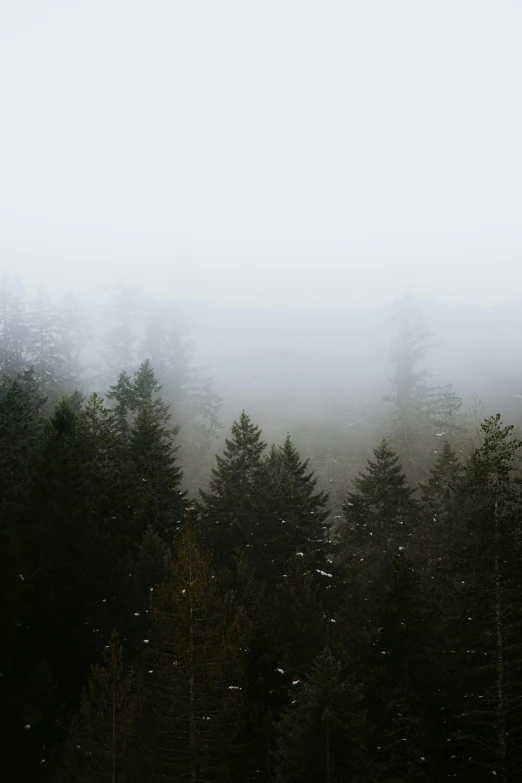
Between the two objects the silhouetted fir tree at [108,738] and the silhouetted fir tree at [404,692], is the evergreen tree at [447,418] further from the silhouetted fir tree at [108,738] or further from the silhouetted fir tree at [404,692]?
the silhouetted fir tree at [108,738]

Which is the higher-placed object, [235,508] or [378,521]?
[378,521]

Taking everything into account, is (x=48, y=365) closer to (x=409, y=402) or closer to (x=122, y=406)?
A: (x=122, y=406)

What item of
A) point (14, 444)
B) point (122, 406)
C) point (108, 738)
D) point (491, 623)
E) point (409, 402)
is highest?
point (409, 402)

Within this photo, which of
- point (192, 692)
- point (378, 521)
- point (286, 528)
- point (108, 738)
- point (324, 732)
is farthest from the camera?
point (378, 521)

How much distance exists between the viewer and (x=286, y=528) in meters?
36.0

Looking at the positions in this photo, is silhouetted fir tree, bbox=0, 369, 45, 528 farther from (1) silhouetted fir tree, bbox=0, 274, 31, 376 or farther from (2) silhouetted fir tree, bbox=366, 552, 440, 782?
(1) silhouetted fir tree, bbox=0, 274, 31, 376

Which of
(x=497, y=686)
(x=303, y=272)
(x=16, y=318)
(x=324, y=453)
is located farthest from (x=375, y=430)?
(x=303, y=272)

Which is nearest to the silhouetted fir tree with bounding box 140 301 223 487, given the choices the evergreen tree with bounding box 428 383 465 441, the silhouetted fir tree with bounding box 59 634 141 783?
the evergreen tree with bounding box 428 383 465 441

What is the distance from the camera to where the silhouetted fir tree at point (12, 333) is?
2680 inches

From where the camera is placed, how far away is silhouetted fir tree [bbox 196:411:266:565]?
117ft

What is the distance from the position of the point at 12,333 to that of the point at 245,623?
6080cm

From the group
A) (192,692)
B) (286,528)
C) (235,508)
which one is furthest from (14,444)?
(192,692)

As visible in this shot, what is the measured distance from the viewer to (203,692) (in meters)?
18.1

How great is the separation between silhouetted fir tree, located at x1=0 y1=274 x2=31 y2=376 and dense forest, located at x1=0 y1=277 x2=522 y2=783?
94.5 feet
